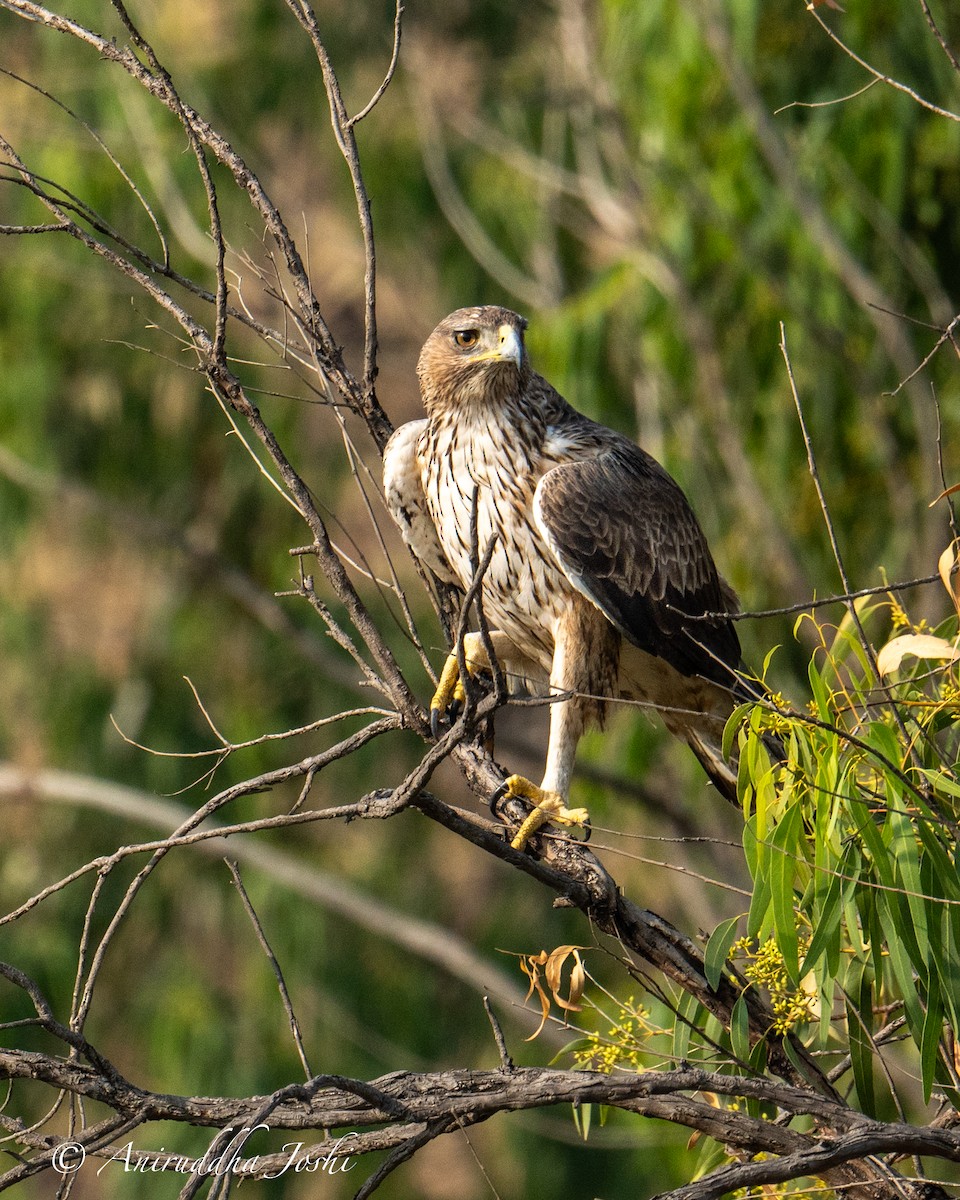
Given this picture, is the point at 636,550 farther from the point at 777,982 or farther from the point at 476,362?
the point at 777,982

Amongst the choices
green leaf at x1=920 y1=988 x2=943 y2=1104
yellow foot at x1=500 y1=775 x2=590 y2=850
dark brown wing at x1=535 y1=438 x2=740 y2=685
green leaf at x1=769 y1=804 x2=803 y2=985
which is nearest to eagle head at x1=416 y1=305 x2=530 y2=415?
dark brown wing at x1=535 y1=438 x2=740 y2=685

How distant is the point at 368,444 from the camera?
9.21m

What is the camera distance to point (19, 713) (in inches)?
334

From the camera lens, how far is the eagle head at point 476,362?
11.3 ft

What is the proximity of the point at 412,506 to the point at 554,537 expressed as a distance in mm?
391

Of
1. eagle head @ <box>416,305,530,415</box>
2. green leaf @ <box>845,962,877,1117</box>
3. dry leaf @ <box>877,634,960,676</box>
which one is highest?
eagle head @ <box>416,305,530,415</box>

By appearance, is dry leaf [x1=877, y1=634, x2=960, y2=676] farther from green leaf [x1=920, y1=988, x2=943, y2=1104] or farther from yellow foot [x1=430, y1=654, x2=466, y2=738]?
yellow foot [x1=430, y1=654, x2=466, y2=738]

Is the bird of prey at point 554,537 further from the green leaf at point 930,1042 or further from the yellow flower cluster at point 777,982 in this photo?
the green leaf at point 930,1042

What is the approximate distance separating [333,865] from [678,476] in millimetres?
3658

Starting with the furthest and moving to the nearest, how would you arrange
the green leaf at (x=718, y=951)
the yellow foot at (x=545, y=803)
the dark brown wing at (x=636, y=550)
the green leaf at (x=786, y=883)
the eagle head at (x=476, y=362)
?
the eagle head at (x=476, y=362)
the dark brown wing at (x=636, y=550)
the yellow foot at (x=545, y=803)
the green leaf at (x=718, y=951)
the green leaf at (x=786, y=883)

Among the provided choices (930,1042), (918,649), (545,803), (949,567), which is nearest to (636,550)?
(545,803)

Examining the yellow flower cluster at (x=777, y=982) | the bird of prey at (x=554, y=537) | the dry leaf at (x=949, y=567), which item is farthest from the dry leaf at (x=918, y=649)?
the bird of prey at (x=554, y=537)

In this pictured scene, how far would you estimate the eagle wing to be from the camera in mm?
3465

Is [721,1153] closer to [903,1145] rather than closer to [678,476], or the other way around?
[903,1145]
